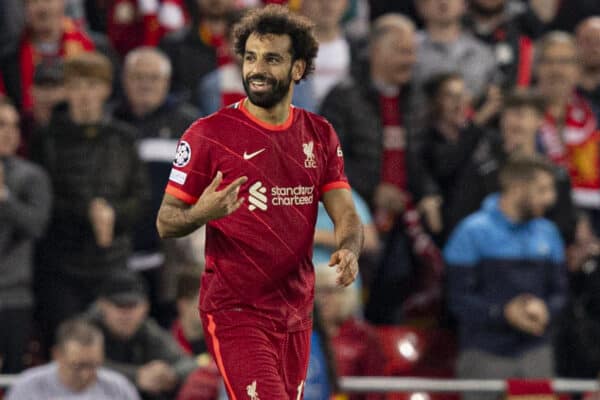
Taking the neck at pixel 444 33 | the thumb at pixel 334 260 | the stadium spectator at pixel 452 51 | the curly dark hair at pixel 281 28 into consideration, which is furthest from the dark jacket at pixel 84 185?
the thumb at pixel 334 260

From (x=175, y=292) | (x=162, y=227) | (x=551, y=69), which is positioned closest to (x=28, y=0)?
(x=175, y=292)

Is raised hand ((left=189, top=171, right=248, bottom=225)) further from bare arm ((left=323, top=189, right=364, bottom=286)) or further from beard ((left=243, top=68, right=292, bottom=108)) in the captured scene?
bare arm ((left=323, top=189, right=364, bottom=286))

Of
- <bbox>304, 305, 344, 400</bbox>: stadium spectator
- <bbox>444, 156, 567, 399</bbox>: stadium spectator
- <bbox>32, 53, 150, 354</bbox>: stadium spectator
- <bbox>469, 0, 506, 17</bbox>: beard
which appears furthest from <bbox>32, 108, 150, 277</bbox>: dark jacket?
<bbox>469, 0, 506, 17</bbox>: beard

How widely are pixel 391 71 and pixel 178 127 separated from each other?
165cm

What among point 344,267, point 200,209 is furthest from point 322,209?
point 200,209

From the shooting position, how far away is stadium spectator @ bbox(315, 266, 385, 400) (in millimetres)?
8852

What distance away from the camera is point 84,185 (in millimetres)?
9062

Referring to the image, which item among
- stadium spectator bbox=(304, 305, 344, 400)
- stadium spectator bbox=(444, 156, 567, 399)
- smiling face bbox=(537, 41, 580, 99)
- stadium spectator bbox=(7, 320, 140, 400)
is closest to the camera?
stadium spectator bbox=(304, 305, 344, 400)

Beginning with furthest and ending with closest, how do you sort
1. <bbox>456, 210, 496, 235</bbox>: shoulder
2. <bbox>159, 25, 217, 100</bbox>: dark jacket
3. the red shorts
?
1. <bbox>159, 25, 217, 100</bbox>: dark jacket
2. <bbox>456, 210, 496, 235</bbox>: shoulder
3. the red shorts

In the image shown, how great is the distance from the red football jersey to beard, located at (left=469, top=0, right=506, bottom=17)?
5802mm

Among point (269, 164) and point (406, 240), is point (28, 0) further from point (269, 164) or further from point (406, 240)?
point (269, 164)

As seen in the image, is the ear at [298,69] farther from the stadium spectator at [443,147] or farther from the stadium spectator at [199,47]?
the stadium spectator at [199,47]

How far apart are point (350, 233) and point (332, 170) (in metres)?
0.29

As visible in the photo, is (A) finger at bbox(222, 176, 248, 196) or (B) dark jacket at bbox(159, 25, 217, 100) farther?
(B) dark jacket at bbox(159, 25, 217, 100)
